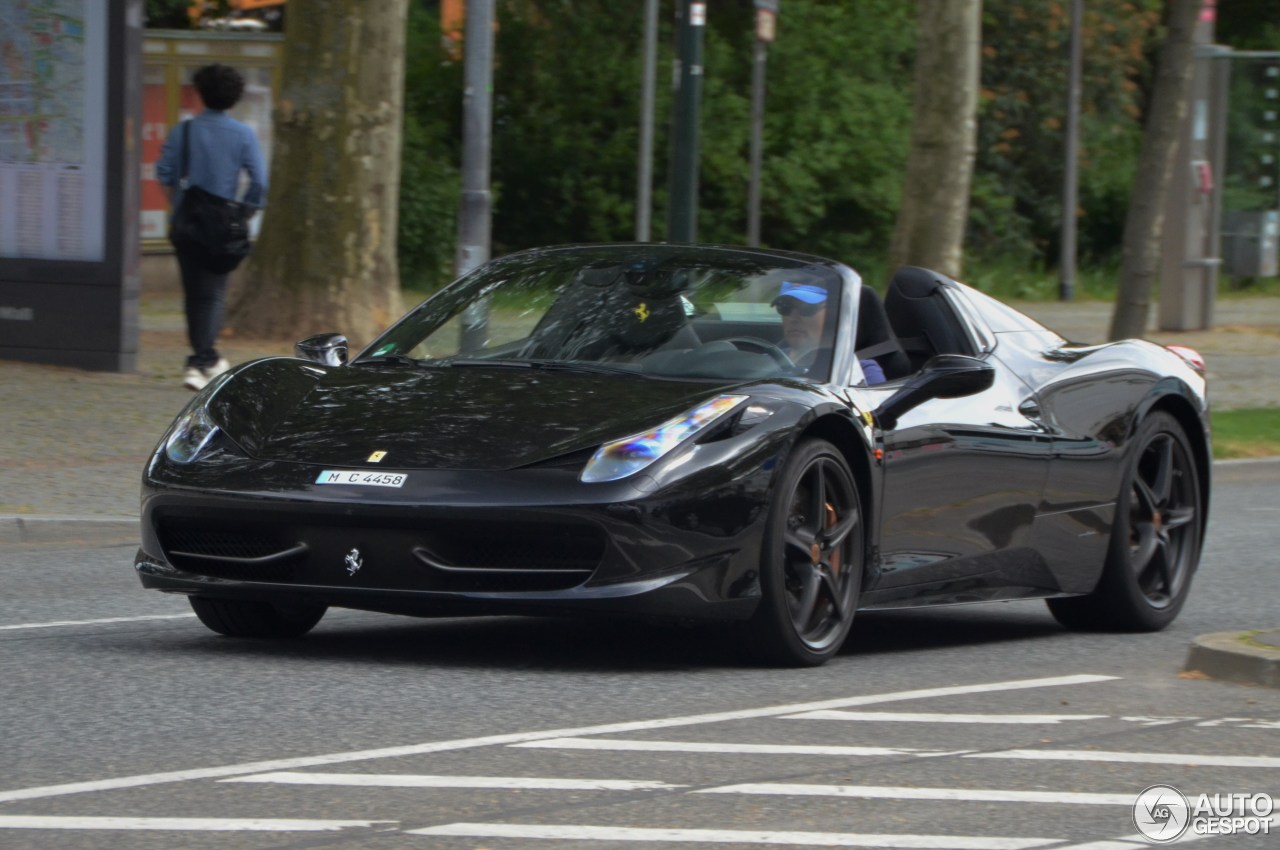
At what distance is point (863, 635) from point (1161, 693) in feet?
4.79

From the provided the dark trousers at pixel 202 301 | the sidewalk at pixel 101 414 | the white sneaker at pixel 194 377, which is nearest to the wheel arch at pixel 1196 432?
the sidewalk at pixel 101 414

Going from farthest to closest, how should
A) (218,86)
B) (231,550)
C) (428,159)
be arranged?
(428,159) < (218,86) < (231,550)

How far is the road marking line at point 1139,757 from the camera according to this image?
5473 millimetres

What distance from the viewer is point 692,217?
16359 mm

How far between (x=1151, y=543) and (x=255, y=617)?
340cm

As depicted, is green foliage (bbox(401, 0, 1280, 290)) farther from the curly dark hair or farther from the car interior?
the car interior

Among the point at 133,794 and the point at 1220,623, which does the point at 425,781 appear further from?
the point at 1220,623

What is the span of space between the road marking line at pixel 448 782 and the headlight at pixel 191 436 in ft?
6.11

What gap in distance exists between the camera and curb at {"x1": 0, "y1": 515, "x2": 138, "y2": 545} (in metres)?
9.95

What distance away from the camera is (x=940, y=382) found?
7199mm

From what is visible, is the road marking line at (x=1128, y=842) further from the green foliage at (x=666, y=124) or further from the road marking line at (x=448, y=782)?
the green foliage at (x=666, y=124)

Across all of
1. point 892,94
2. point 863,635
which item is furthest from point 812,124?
point 863,635

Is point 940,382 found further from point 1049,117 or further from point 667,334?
point 1049,117

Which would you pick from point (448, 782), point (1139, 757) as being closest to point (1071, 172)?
point (1139, 757)
